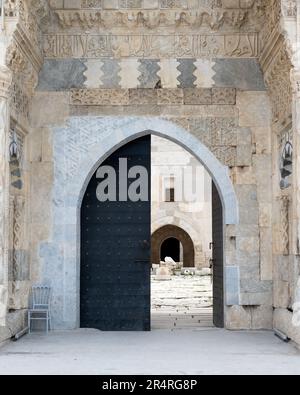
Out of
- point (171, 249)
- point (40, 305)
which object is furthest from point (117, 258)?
point (171, 249)

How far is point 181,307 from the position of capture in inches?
399

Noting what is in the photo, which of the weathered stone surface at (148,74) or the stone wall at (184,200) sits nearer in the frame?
the weathered stone surface at (148,74)

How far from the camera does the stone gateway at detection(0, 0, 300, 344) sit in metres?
7.19

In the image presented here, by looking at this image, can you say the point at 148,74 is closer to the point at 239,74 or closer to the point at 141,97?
the point at 141,97

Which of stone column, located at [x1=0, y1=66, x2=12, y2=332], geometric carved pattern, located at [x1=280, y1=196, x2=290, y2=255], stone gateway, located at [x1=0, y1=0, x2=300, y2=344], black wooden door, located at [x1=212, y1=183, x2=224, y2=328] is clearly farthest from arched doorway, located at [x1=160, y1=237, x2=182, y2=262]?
stone column, located at [x1=0, y1=66, x2=12, y2=332]

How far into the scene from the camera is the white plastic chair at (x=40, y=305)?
7031 millimetres

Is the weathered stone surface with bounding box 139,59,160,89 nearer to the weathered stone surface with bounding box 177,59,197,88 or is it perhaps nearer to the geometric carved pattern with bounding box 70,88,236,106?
the geometric carved pattern with bounding box 70,88,236,106

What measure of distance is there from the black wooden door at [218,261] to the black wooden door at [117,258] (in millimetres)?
858

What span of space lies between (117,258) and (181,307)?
298cm

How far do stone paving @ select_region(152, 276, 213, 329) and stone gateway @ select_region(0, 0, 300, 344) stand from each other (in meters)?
0.57

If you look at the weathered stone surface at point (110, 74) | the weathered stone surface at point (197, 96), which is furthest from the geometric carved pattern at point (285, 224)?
the weathered stone surface at point (110, 74)

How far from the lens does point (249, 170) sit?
7.32m

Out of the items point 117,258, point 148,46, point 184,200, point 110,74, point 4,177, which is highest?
point 148,46

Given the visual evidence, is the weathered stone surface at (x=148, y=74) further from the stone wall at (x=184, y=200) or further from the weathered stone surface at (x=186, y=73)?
the stone wall at (x=184, y=200)
